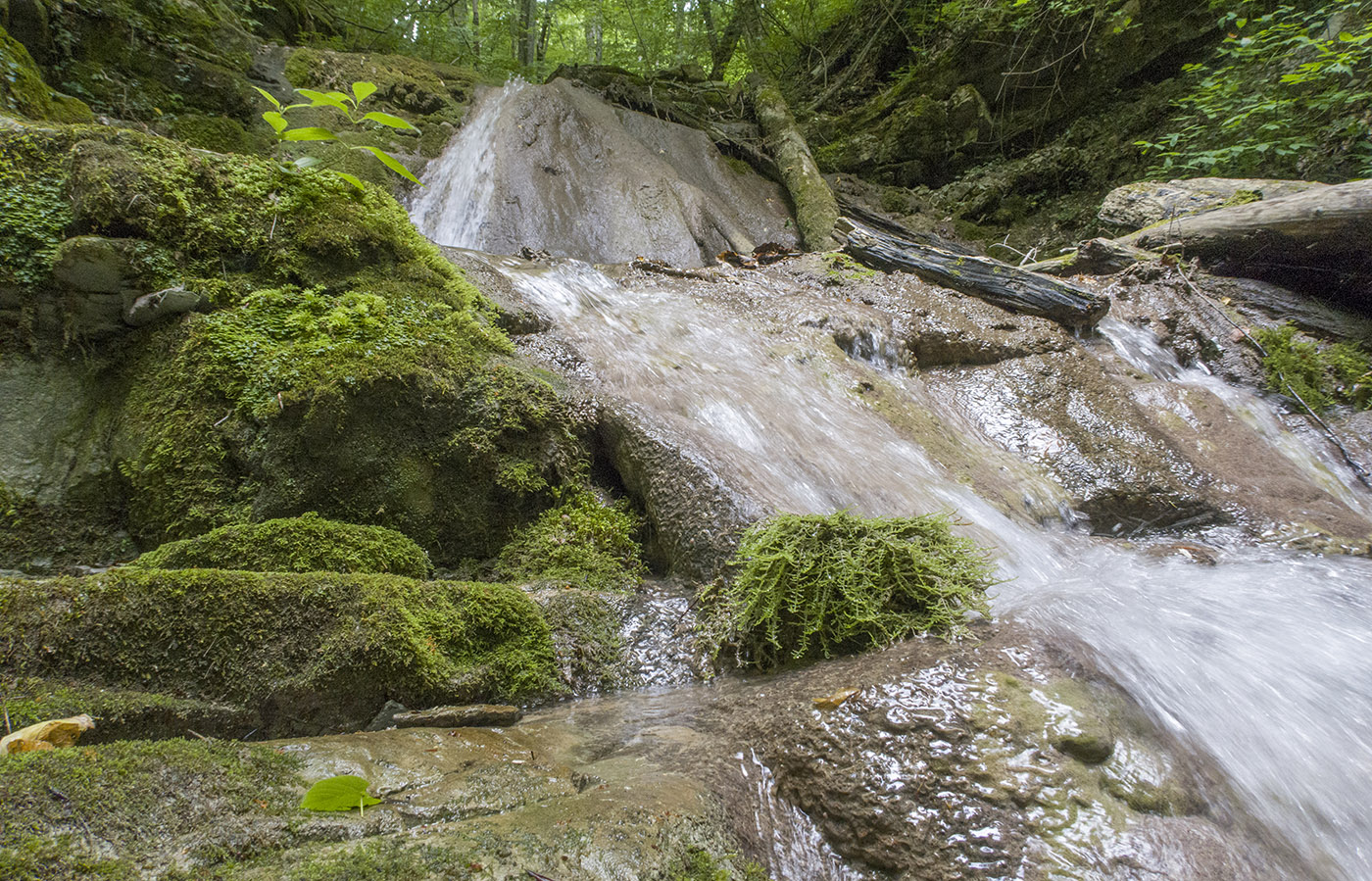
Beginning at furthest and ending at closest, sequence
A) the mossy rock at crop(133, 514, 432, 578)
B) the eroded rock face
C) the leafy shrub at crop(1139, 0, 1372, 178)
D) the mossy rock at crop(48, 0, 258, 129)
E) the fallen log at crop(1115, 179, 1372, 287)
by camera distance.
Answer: the eroded rock face < the leafy shrub at crop(1139, 0, 1372, 178) < the fallen log at crop(1115, 179, 1372, 287) < the mossy rock at crop(48, 0, 258, 129) < the mossy rock at crop(133, 514, 432, 578)

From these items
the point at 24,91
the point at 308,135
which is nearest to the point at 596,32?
the point at 24,91

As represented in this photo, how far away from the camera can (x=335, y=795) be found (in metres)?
1.48

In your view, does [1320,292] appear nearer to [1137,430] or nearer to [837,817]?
[1137,430]

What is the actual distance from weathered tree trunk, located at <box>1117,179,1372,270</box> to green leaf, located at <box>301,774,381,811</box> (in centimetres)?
945

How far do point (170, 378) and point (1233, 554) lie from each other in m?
6.74

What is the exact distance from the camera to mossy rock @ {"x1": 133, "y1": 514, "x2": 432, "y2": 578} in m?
2.90

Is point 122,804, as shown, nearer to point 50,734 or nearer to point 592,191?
point 50,734

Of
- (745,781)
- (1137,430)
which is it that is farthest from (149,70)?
(1137,430)

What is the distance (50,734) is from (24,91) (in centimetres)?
513

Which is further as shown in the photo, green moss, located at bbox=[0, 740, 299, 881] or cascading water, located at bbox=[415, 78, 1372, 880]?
cascading water, located at bbox=[415, 78, 1372, 880]

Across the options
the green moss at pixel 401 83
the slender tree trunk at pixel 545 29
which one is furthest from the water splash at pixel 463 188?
the slender tree trunk at pixel 545 29

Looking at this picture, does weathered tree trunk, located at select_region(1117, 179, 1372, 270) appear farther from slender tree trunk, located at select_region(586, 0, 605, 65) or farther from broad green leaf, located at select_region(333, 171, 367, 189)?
slender tree trunk, located at select_region(586, 0, 605, 65)

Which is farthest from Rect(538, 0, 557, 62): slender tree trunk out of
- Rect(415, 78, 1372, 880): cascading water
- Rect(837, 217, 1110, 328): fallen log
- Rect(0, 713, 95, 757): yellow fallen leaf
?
Rect(0, 713, 95, 757): yellow fallen leaf

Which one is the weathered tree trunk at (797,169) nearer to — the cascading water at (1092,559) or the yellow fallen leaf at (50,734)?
the cascading water at (1092,559)
